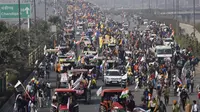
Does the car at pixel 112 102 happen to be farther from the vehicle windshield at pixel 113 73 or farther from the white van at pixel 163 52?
the white van at pixel 163 52

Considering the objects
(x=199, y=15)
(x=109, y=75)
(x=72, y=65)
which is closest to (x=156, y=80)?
(x=109, y=75)

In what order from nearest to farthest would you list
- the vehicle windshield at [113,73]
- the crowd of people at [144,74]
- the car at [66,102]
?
the car at [66,102] < the crowd of people at [144,74] < the vehicle windshield at [113,73]

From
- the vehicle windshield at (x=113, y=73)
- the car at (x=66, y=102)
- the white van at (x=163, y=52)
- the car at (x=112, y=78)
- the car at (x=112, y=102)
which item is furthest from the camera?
the white van at (x=163, y=52)

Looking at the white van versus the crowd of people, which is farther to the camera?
the white van

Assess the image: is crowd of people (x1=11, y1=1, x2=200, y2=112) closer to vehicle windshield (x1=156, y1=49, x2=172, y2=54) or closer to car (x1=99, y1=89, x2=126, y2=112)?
vehicle windshield (x1=156, y1=49, x2=172, y2=54)

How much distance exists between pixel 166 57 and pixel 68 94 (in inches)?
983

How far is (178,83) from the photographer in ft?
118

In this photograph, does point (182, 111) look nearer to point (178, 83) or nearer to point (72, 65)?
point (178, 83)

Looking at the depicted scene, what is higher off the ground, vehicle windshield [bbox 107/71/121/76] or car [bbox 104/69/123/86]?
vehicle windshield [bbox 107/71/121/76]

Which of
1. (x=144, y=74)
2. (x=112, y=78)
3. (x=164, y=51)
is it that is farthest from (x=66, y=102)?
(x=164, y=51)

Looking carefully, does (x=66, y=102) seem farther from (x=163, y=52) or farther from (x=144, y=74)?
(x=163, y=52)

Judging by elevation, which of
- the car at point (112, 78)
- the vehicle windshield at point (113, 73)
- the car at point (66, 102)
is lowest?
the car at point (112, 78)

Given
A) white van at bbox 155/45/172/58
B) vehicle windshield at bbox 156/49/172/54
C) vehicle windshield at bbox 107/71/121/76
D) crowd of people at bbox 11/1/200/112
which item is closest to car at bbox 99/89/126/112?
crowd of people at bbox 11/1/200/112

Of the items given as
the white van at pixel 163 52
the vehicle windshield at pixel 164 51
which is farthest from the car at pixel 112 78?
the vehicle windshield at pixel 164 51
